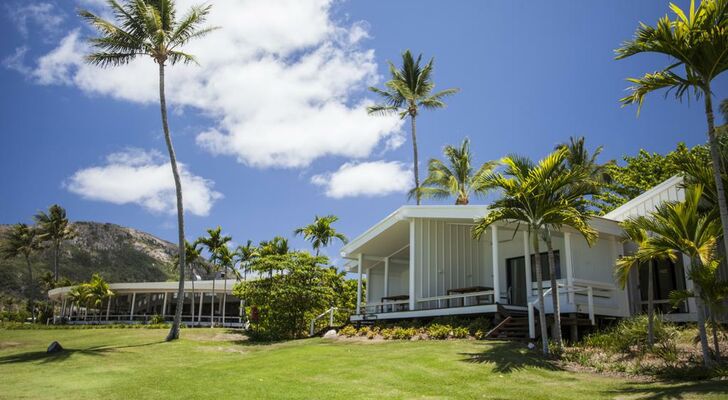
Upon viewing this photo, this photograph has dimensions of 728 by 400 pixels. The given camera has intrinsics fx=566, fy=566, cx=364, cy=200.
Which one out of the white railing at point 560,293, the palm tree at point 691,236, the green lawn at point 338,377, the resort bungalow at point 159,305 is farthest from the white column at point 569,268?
the resort bungalow at point 159,305

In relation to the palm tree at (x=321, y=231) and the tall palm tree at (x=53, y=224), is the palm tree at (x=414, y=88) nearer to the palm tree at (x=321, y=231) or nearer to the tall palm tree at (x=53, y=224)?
the palm tree at (x=321, y=231)

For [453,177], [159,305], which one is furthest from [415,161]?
[159,305]

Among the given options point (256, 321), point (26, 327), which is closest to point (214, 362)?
point (256, 321)

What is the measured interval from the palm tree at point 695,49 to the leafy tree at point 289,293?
54.1 ft

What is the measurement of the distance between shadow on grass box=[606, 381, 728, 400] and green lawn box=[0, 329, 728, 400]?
0.05 ft

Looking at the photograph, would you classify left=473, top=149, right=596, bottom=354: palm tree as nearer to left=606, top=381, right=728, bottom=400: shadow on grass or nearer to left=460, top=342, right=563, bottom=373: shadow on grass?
left=460, top=342, right=563, bottom=373: shadow on grass

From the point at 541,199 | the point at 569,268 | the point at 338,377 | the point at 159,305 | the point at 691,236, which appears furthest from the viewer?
the point at 159,305

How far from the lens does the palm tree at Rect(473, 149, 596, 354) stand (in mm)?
13852

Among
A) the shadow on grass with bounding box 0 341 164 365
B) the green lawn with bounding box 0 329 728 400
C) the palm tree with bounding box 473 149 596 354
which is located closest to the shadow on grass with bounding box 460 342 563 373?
the green lawn with bounding box 0 329 728 400

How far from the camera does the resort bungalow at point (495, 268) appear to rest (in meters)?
17.9

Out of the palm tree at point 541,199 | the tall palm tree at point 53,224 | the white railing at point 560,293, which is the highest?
the tall palm tree at point 53,224

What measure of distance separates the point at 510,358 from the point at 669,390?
13.0 ft

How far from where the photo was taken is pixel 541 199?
1402 cm

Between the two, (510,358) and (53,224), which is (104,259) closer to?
(53,224)
